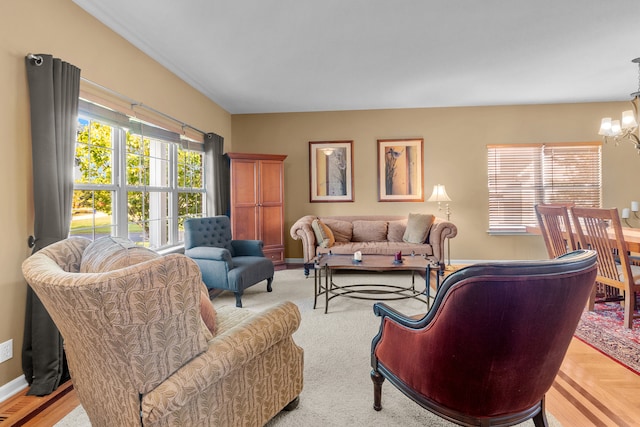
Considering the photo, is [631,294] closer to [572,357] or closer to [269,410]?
[572,357]

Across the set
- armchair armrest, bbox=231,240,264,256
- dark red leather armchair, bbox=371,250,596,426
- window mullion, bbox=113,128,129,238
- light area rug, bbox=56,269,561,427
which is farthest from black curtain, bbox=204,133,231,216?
dark red leather armchair, bbox=371,250,596,426

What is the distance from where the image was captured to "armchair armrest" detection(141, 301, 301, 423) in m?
1.13

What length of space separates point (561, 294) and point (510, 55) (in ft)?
11.3

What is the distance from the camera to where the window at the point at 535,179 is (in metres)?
5.45

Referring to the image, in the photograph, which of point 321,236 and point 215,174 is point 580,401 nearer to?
point 321,236

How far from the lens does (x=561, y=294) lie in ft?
3.75

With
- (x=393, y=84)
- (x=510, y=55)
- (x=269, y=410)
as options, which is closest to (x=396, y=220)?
(x=393, y=84)

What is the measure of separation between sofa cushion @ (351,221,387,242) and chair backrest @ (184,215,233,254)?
205cm

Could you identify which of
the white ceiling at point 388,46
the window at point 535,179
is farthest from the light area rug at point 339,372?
the window at point 535,179

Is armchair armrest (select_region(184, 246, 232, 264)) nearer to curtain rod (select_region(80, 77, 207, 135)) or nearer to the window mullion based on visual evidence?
the window mullion

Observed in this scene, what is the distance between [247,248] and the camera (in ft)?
14.2

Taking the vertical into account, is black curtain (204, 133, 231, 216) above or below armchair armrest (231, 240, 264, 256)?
above

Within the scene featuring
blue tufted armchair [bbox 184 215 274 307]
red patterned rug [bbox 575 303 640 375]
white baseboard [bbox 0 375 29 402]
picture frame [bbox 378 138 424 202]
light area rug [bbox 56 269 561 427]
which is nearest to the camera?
light area rug [bbox 56 269 561 427]

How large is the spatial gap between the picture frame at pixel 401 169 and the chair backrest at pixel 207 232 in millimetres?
2761
